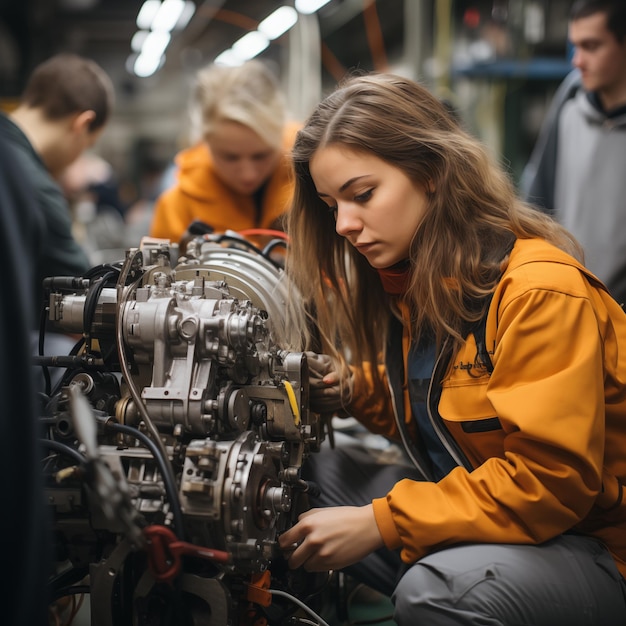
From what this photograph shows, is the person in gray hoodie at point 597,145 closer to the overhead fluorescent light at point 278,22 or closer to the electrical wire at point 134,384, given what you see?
the electrical wire at point 134,384

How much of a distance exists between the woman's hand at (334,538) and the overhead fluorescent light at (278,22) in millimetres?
4296

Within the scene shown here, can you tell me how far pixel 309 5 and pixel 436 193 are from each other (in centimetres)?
354

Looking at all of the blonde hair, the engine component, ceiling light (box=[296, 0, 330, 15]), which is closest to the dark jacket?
the blonde hair

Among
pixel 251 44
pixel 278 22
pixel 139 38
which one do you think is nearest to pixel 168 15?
pixel 251 44

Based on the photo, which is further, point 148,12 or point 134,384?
point 148,12

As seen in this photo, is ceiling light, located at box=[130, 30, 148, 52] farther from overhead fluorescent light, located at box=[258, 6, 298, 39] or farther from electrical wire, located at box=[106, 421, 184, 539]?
electrical wire, located at box=[106, 421, 184, 539]

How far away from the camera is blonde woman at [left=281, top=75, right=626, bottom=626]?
1172 mm

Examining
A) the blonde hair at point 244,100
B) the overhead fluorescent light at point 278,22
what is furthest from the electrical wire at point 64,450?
the overhead fluorescent light at point 278,22

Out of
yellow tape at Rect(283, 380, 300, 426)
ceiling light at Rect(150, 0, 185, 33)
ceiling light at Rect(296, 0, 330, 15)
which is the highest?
ceiling light at Rect(150, 0, 185, 33)

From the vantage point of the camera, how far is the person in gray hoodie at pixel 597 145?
2.63 meters

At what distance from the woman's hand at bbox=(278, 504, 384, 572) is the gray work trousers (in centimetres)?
10

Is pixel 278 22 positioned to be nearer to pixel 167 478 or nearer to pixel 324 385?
pixel 324 385

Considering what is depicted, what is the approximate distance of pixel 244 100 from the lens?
2.38 meters

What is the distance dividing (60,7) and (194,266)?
7668mm
